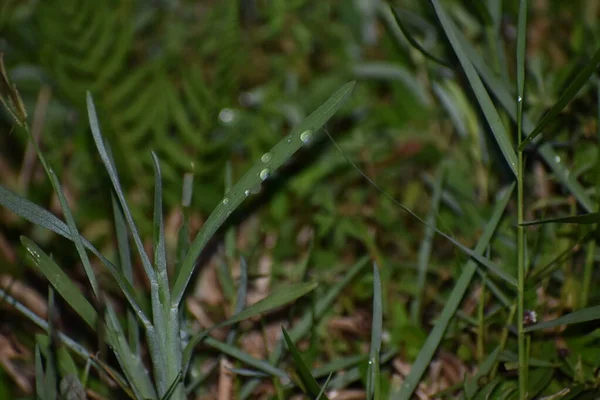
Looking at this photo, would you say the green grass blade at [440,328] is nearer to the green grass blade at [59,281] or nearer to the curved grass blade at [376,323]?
the curved grass blade at [376,323]

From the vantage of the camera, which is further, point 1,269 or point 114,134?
point 114,134

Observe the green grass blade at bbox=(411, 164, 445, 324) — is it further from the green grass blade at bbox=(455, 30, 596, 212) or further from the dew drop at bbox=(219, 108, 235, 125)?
the dew drop at bbox=(219, 108, 235, 125)

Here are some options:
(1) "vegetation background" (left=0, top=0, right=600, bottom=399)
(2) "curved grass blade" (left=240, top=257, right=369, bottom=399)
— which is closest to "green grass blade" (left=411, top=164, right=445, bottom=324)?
(1) "vegetation background" (left=0, top=0, right=600, bottom=399)

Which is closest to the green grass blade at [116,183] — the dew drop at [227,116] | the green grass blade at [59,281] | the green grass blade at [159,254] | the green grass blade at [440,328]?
the green grass blade at [159,254]

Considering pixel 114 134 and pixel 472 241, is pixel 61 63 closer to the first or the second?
pixel 114 134

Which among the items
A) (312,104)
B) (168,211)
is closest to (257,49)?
(312,104)

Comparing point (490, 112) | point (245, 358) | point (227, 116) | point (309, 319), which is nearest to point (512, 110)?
point (490, 112)
